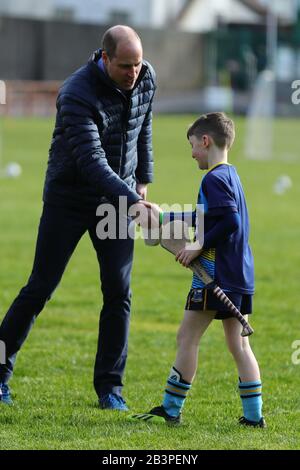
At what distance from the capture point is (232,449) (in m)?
5.41

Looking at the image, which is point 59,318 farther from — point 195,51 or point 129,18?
point 129,18

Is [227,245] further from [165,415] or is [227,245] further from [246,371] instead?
[165,415]

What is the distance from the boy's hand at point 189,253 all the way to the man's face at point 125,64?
978 mm

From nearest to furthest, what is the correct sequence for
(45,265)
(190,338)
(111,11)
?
1. (190,338)
2. (45,265)
3. (111,11)

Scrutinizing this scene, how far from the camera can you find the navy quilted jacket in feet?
20.1

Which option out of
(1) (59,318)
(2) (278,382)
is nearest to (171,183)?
(1) (59,318)

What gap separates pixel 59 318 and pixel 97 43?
45.2 meters

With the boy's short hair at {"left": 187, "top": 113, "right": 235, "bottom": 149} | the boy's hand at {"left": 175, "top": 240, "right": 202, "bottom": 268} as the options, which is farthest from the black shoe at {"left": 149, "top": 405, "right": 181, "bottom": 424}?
the boy's short hair at {"left": 187, "top": 113, "right": 235, "bottom": 149}

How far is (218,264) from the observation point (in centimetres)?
582

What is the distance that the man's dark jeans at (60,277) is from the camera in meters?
6.49

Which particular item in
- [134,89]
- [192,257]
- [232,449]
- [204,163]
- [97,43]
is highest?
[97,43]

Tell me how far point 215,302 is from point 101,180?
0.93m

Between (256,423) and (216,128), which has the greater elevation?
(216,128)

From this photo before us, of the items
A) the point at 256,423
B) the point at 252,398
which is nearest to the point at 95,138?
the point at 252,398
